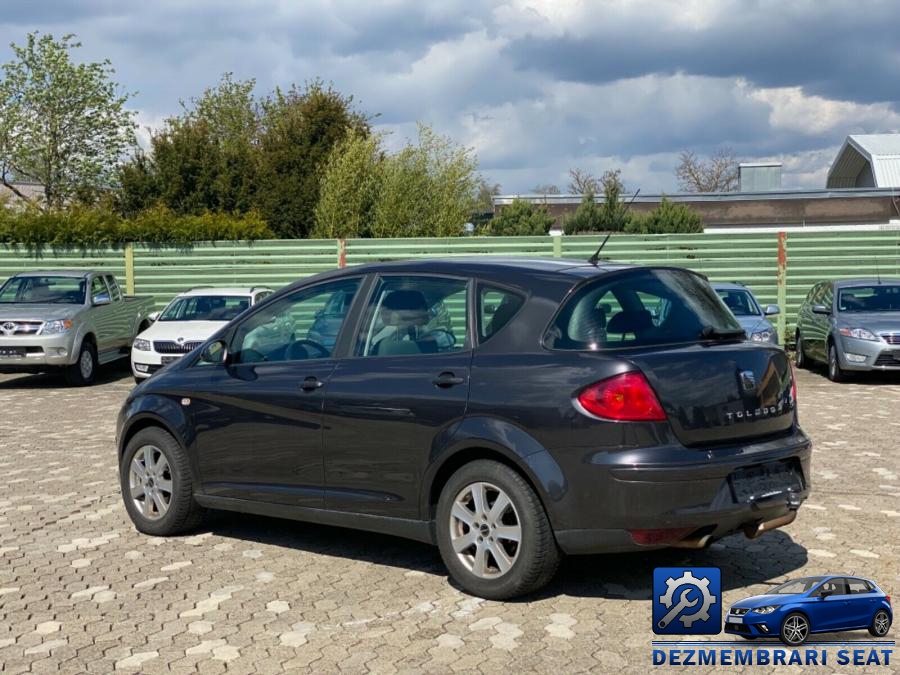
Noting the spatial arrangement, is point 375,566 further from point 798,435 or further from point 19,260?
point 19,260

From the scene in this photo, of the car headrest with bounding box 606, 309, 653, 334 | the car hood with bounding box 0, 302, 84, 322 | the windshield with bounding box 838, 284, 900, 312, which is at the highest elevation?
the car headrest with bounding box 606, 309, 653, 334

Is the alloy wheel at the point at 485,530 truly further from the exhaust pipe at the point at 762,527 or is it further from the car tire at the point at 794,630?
the car tire at the point at 794,630

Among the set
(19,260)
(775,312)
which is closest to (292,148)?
(19,260)

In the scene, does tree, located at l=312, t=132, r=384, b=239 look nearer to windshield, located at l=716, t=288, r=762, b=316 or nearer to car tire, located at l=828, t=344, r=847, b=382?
windshield, located at l=716, t=288, r=762, b=316

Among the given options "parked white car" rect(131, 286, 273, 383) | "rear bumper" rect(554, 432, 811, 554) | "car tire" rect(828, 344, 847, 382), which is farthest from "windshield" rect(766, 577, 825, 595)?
"car tire" rect(828, 344, 847, 382)

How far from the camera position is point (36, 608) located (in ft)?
19.3

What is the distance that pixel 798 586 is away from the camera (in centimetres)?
534

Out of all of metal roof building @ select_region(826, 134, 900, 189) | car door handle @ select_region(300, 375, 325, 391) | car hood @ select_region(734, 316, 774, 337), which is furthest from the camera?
metal roof building @ select_region(826, 134, 900, 189)

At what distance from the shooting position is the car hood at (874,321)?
53.8 ft

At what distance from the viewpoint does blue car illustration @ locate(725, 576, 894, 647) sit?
5090mm

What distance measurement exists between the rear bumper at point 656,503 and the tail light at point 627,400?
0.19m

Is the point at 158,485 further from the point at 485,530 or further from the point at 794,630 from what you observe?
the point at 794,630

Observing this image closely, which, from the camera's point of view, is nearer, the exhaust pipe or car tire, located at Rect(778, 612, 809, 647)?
car tire, located at Rect(778, 612, 809, 647)
